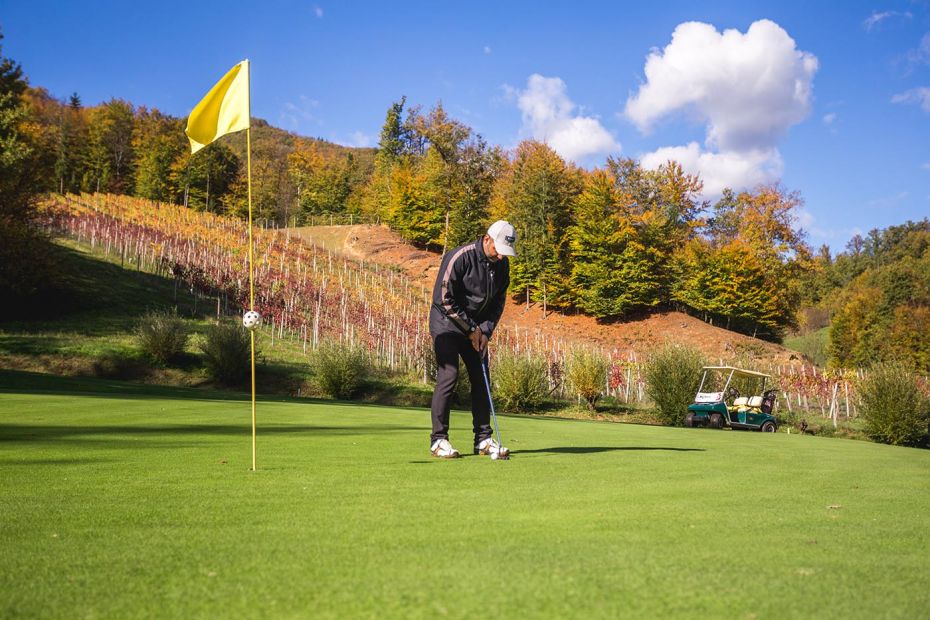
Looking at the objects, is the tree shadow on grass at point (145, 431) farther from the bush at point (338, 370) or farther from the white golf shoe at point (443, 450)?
the bush at point (338, 370)

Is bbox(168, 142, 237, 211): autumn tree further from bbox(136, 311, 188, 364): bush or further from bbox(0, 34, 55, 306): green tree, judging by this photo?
bbox(136, 311, 188, 364): bush

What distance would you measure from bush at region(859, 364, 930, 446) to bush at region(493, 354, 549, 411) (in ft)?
32.8

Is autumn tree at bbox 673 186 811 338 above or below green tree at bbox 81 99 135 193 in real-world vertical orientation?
below

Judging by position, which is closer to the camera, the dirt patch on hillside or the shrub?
the shrub

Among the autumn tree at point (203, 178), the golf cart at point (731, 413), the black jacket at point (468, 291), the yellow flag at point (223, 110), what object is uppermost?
the autumn tree at point (203, 178)

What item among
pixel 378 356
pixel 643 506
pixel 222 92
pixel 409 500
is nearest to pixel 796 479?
pixel 643 506

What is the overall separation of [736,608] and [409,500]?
2173 mm

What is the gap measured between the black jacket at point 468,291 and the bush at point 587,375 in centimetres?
1751

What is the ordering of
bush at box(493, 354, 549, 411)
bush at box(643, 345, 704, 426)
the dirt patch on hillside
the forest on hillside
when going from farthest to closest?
the dirt patch on hillside < the forest on hillside < bush at box(493, 354, 549, 411) < bush at box(643, 345, 704, 426)

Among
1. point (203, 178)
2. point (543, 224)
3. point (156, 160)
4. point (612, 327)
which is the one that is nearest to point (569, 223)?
point (543, 224)

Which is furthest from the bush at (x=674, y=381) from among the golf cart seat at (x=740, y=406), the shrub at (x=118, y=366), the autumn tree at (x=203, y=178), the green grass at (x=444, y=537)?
the autumn tree at (x=203, y=178)

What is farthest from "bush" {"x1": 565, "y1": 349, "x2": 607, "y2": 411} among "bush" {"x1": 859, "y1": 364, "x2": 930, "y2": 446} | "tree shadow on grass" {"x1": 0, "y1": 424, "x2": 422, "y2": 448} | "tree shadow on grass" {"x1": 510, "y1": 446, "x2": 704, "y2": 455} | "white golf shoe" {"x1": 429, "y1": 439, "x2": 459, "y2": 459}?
"white golf shoe" {"x1": 429, "y1": 439, "x2": 459, "y2": 459}

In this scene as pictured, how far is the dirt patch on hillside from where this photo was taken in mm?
46156

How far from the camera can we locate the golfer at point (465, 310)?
20.7 feet
